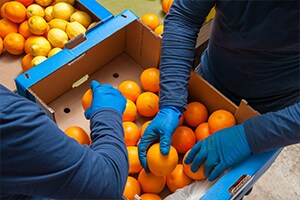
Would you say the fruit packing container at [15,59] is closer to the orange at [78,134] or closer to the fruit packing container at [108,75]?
the fruit packing container at [108,75]

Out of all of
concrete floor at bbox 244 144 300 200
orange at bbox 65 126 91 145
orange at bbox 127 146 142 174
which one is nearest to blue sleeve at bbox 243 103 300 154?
orange at bbox 127 146 142 174

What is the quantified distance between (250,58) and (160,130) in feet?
1.14

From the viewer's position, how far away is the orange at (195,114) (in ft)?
3.99

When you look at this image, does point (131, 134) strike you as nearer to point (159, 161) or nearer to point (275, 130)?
point (159, 161)

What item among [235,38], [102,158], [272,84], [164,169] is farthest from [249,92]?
[102,158]

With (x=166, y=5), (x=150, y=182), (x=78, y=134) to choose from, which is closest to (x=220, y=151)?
(x=150, y=182)

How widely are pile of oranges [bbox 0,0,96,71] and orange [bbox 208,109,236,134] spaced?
0.61 metres

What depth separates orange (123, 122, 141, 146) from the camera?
3.81 feet

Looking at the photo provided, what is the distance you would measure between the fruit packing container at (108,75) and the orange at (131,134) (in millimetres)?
109

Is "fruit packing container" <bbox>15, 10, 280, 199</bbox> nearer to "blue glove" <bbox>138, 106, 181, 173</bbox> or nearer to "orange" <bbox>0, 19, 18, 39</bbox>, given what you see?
"blue glove" <bbox>138, 106, 181, 173</bbox>

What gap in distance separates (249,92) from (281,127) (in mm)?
241

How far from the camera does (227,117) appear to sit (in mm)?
1141

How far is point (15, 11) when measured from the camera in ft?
4.59

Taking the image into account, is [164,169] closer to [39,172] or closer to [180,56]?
[180,56]
